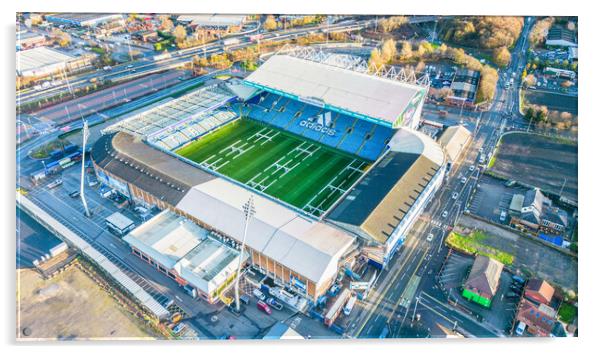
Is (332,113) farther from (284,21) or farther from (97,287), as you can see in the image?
(284,21)

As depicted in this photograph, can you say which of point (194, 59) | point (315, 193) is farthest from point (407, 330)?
point (194, 59)

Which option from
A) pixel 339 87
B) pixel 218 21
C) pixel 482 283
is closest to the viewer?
pixel 482 283

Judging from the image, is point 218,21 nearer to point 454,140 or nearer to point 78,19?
point 78,19

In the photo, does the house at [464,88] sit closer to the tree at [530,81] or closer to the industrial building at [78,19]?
the tree at [530,81]

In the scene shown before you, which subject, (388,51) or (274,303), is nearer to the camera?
(274,303)

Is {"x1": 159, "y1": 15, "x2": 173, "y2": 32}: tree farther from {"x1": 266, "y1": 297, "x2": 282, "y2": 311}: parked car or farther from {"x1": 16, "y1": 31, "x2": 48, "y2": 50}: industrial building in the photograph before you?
{"x1": 266, "y1": 297, "x2": 282, "y2": 311}: parked car

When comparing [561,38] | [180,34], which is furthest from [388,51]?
[180,34]

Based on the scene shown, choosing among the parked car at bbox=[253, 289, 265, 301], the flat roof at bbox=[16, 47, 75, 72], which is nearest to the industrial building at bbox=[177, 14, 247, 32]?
the flat roof at bbox=[16, 47, 75, 72]
